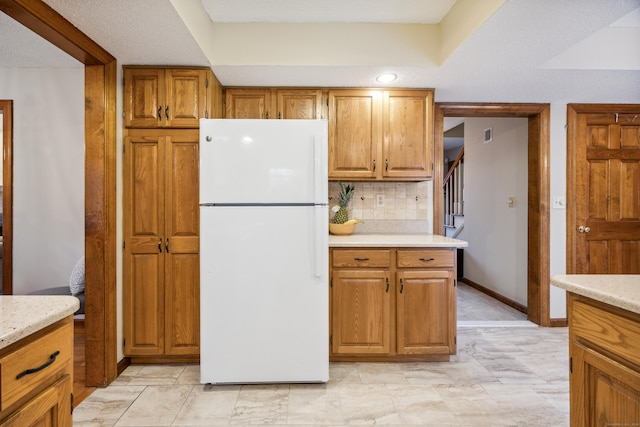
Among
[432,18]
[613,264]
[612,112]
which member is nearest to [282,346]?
[432,18]

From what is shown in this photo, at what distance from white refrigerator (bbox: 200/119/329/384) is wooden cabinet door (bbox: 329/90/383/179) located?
2.41 ft

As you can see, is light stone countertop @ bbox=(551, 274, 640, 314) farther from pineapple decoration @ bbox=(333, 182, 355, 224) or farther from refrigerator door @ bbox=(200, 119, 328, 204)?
pineapple decoration @ bbox=(333, 182, 355, 224)

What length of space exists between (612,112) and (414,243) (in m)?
2.52

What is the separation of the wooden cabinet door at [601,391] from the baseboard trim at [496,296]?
2730 millimetres

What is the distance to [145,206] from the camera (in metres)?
2.42

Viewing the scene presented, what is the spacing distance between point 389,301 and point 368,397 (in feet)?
2.09

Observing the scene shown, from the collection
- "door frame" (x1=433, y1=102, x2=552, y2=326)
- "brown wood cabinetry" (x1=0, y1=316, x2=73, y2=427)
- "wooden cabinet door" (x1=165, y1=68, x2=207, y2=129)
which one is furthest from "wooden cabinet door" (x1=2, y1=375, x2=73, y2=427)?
"door frame" (x1=433, y1=102, x2=552, y2=326)

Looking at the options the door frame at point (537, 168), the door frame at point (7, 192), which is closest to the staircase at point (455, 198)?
the door frame at point (537, 168)

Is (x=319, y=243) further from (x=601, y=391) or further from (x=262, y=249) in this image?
(x=601, y=391)

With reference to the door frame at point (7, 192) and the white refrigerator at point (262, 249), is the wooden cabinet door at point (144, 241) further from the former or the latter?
the door frame at point (7, 192)

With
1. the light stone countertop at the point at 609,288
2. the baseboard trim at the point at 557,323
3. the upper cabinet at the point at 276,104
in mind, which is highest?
the upper cabinet at the point at 276,104

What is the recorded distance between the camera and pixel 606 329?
1069 millimetres

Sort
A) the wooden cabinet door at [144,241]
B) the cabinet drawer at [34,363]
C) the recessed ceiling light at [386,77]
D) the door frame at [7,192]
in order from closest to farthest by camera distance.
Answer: the cabinet drawer at [34,363]
the wooden cabinet door at [144,241]
the recessed ceiling light at [386,77]
the door frame at [7,192]

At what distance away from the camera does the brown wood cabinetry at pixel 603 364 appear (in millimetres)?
984
